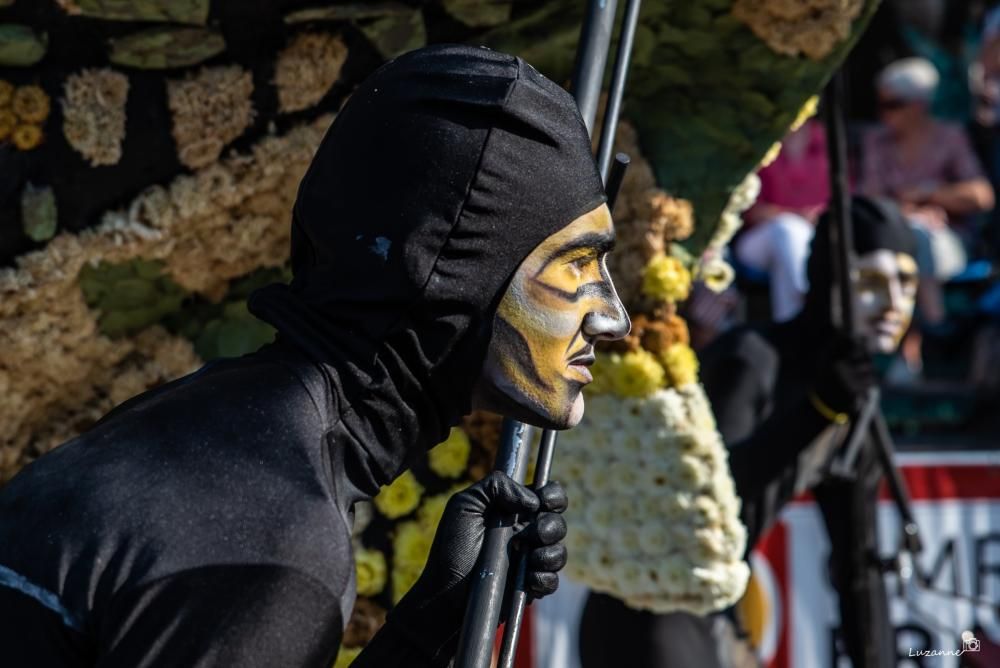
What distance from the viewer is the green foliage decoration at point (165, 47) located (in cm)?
228

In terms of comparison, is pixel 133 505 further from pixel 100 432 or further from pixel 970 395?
pixel 970 395

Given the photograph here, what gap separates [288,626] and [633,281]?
4.84 feet

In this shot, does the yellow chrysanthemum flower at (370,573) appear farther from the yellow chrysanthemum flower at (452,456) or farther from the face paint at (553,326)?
the face paint at (553,326)

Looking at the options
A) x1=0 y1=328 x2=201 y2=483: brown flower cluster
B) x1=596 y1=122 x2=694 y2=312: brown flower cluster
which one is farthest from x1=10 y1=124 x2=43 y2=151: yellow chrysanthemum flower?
x1=596 y1=122 x2=694 y2=312: brown flower cluster

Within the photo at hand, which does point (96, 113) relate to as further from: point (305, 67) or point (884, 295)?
point (884, 295)

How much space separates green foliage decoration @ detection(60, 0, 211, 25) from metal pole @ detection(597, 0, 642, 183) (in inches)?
24.5

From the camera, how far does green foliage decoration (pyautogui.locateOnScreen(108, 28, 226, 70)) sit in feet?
7.47

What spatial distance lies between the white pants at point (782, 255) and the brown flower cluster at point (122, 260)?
2893 millimetres

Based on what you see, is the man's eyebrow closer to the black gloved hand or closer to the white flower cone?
the white flower cone

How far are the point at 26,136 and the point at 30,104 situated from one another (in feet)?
0.15

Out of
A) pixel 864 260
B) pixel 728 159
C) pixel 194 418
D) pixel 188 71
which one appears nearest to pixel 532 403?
pixel 194 418

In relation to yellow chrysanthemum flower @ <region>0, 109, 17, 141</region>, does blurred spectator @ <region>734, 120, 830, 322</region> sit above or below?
below

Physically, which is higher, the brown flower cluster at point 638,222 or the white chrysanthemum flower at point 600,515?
the brown flower cluster at point 638,222

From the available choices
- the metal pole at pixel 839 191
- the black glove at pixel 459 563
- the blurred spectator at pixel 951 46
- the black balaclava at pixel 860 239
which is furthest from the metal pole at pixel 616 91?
the blurred spectator at pixel 951 46
